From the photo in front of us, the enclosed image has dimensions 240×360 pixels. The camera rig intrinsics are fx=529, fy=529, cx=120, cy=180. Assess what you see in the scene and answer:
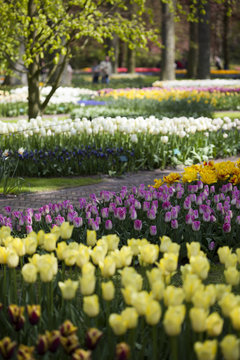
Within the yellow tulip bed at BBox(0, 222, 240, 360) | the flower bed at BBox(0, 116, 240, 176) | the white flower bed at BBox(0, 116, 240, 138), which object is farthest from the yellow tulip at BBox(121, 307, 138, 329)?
the white flower bed at BBox(0, 116, 240, 138)

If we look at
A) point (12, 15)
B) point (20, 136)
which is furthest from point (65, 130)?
point (12, 15)

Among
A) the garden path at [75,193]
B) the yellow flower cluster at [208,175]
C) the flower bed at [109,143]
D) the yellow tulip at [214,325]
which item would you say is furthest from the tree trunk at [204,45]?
the yellow tulip at [214,325]

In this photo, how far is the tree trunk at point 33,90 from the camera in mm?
11062

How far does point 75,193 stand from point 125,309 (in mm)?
4977

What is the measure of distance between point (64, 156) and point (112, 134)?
1.10 meters

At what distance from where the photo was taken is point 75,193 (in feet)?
23.0

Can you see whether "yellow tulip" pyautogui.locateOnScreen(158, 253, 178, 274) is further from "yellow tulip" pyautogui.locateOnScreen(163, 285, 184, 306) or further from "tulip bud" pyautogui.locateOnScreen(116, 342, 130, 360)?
"tulip bud" pyautogui.locateOnScreen(116, 342, 130, 360)

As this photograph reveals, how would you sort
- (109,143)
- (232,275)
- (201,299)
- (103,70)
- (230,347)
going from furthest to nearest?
(103,70), (109,143), (232,275), (201,299), (230,347)

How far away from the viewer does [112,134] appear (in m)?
8.98

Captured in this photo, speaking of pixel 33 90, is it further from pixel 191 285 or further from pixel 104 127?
pixel 191 285

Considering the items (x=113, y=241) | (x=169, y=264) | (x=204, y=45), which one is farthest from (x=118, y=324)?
(x=204, y=45)

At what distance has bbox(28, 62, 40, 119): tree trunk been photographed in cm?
1106

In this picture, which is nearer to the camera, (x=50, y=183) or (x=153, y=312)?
(x=153, y=312)

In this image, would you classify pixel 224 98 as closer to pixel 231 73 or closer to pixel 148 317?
pixel 148 317
